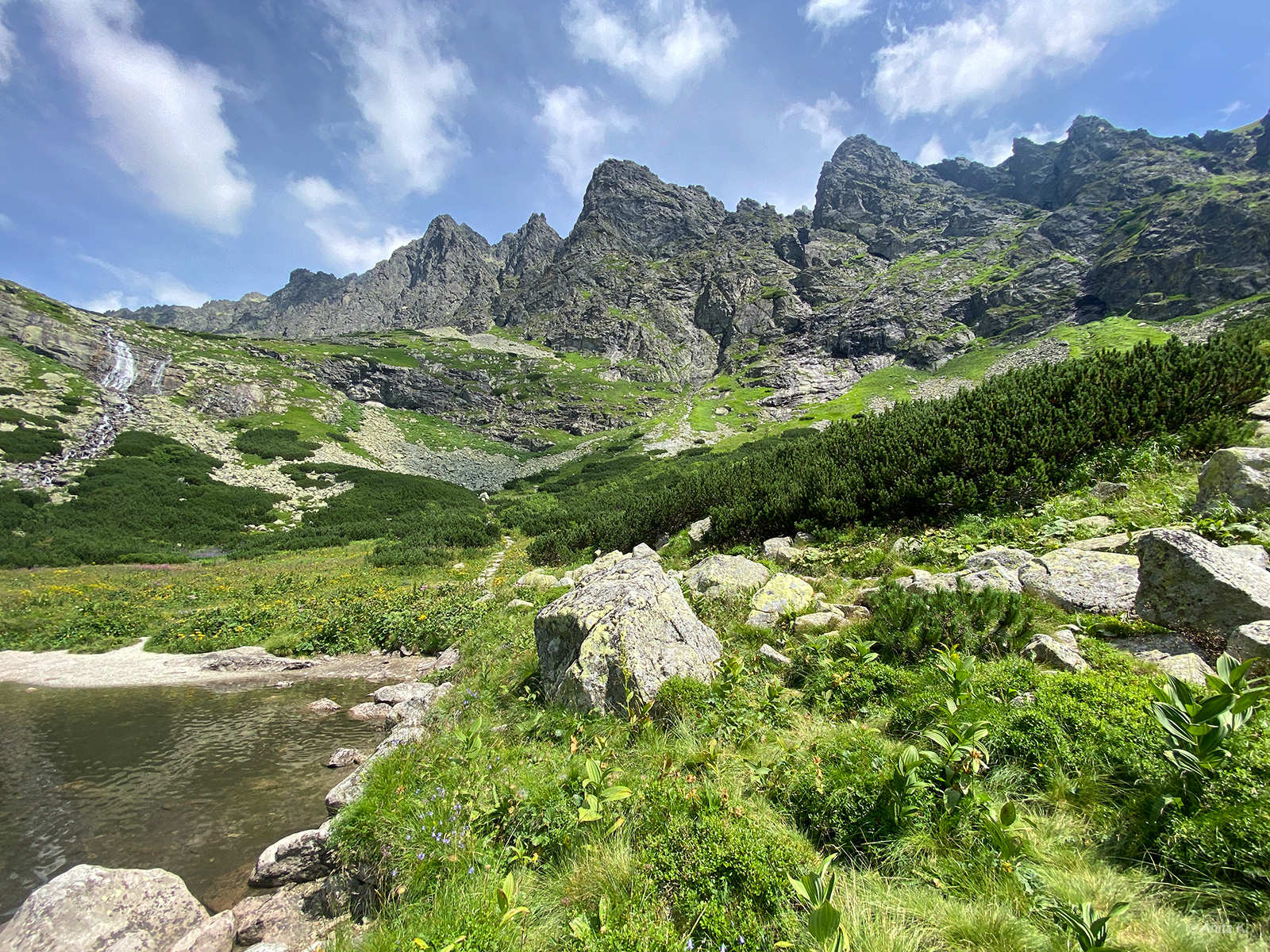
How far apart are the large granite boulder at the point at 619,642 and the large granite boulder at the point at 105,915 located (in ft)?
13.3

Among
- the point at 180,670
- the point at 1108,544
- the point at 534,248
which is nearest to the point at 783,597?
the point at 1108,544

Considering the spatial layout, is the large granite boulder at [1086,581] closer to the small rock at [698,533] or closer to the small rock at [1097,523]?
the small rock at [1097,523]

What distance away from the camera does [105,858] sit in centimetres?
563

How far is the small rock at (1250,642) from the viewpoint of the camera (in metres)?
3.83

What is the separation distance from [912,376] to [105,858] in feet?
360

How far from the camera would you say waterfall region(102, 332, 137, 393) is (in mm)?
55750

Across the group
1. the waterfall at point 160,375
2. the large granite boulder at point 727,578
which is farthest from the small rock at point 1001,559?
the waterfall at point 160,375

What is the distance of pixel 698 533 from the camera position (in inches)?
585

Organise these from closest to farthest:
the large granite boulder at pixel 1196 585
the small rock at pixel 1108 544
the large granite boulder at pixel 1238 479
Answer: the large granite boulder at pixel 1196 585 → the large granite boulder at pixel 1238 479 → the small rock at pixel 1108 544

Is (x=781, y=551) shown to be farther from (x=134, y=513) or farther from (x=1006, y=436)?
(x=134, y=513)

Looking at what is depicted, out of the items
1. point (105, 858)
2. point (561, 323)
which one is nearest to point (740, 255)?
point (561, 323)

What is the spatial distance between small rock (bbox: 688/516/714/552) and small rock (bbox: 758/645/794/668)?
25.5ft

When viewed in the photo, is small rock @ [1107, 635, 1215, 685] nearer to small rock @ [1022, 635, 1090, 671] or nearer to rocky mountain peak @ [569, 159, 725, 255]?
small rock @ [1022, 635, 1090, 671]

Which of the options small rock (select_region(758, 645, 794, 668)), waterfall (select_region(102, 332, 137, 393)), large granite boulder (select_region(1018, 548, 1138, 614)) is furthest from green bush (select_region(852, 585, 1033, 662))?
waterfall (select_region(102, 332, 137, 393))
